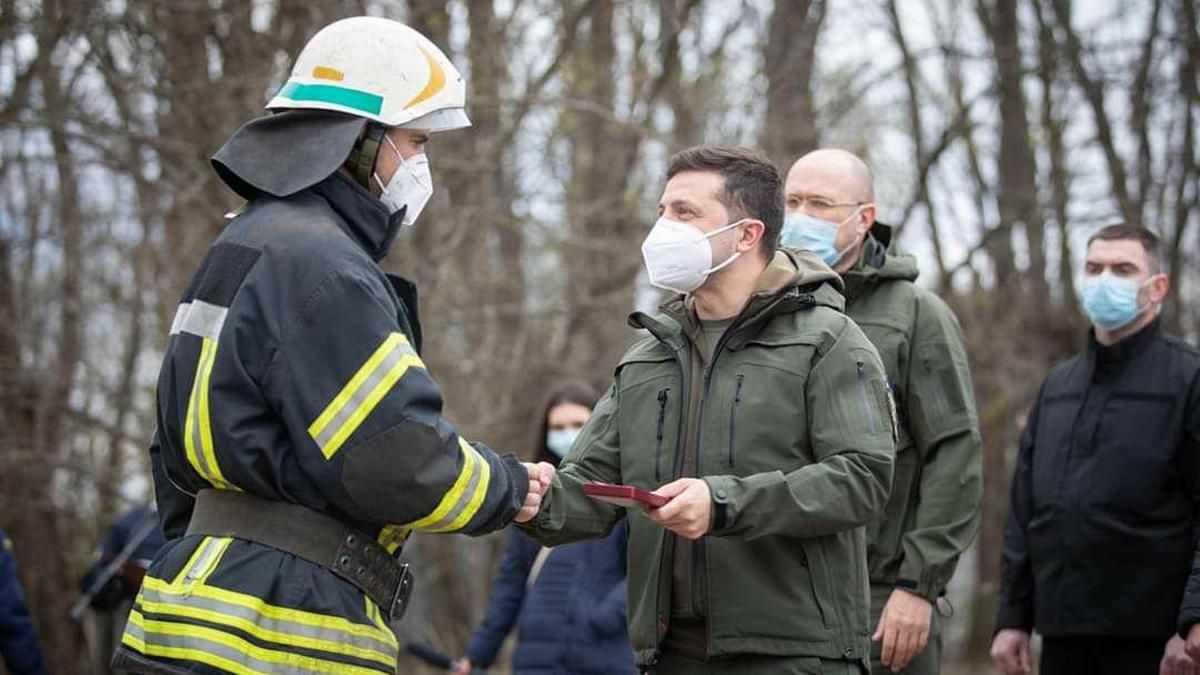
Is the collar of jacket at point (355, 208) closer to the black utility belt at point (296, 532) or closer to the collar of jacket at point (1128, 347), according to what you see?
the black utility belt at point (296, 532)

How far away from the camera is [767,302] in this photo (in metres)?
4.20

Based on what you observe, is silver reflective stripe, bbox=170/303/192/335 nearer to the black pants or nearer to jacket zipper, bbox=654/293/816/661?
jacket zipper, bbox=654/293/816/661

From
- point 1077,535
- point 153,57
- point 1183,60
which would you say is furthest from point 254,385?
point 1183,60

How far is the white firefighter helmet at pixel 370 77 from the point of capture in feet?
12.6

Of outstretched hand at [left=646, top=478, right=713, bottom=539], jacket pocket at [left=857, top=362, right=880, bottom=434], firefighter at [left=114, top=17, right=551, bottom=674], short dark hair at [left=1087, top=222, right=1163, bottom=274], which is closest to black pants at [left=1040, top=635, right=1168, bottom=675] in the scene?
short dark hair at [left=1087, top=222, right=1163, bottom=274]

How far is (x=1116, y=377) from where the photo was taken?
6273 millimetres

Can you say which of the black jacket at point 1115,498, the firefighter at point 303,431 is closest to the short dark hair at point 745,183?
the firefighter at point 303,431

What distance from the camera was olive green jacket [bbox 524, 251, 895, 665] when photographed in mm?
3963

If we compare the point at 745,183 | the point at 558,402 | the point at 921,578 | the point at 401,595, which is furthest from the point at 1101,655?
the point at 401,595

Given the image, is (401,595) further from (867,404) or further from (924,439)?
(924,439)

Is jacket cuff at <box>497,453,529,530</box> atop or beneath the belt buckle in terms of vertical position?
atop

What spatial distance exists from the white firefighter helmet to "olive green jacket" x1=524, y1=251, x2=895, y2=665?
0.92 metres

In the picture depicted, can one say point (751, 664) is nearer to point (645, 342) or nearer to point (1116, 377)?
point (645, 342)

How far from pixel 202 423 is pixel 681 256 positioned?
4.69ft
